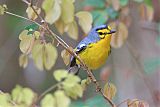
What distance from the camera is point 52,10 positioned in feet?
6.07

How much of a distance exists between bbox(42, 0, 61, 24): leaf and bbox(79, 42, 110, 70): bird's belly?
135 centimetres

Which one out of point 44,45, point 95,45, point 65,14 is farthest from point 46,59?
point 95,45

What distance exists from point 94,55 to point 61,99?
155 cm

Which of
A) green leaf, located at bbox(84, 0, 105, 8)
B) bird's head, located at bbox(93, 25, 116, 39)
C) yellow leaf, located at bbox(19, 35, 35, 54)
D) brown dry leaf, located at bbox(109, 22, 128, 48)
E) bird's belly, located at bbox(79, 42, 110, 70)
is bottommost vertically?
yellow leaf, located at bbox(19, 35, 35, 54)

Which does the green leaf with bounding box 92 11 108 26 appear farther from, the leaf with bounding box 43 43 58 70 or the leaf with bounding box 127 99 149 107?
the leaf with bounding box 43 43 58 70

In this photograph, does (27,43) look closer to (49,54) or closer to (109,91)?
(49,54)

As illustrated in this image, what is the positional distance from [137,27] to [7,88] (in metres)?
2.38

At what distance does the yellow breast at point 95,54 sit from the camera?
320 cm

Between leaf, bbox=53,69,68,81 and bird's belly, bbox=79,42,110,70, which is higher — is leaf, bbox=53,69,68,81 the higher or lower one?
the lower one

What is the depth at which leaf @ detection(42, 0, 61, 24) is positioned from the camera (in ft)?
6.02

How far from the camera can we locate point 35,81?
22.0ft

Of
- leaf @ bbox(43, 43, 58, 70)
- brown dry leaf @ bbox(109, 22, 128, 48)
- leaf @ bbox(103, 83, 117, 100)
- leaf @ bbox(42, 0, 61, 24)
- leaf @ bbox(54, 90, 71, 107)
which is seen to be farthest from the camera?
brown dry leaf @ bbox(109, 22, 128, 48)

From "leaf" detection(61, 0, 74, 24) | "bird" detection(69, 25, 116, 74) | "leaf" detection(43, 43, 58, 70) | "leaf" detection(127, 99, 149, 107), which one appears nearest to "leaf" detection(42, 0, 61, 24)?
"leaf" detection(61, 0, 74, 24)

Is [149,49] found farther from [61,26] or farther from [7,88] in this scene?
[61,26]
